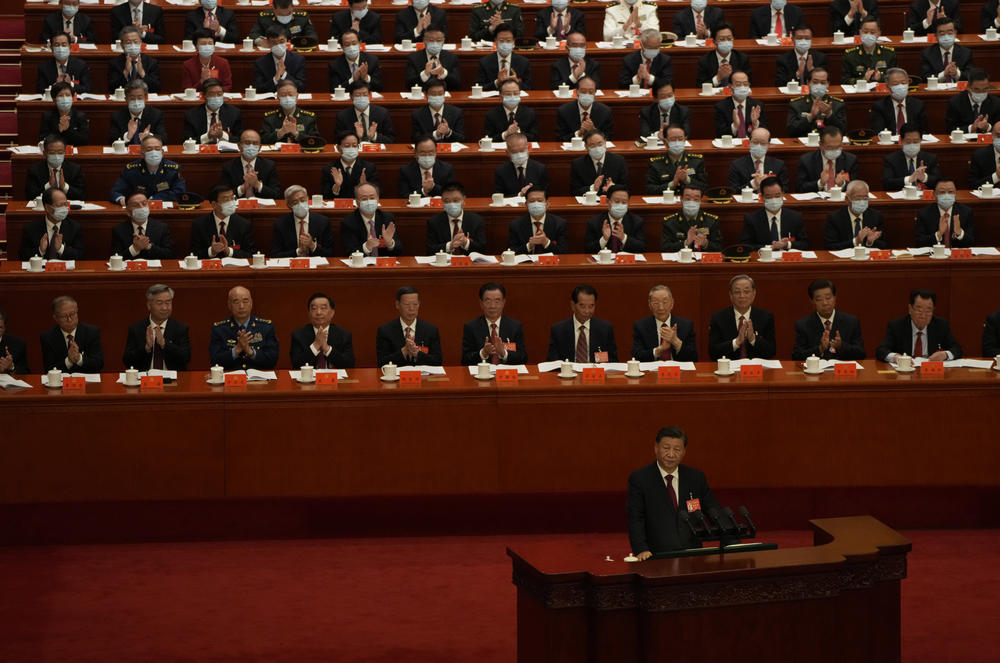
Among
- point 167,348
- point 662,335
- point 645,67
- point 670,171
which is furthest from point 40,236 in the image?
point 645,67

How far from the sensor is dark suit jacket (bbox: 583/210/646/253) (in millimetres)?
11219

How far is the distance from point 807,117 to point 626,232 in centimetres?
256

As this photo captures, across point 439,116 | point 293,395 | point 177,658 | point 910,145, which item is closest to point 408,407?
point 293,395

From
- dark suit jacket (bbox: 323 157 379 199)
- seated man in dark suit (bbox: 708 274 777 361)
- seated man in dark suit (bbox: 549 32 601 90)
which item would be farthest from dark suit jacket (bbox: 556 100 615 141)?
seated man in dark suit (bbox: 708 274 777 361)

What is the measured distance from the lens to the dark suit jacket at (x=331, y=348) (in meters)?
9.24

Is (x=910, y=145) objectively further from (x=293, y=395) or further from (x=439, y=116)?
(x=293, y=395)

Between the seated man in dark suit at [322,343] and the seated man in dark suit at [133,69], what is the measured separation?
486cm

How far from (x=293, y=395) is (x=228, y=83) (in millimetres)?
5927

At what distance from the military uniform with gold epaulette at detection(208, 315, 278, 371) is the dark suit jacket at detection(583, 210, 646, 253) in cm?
314

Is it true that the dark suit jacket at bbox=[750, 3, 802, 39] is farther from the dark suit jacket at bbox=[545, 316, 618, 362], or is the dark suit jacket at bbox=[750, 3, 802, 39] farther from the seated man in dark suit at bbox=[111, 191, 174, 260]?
the seated man in dark suit at bbox=[111, 191, 174, 260]

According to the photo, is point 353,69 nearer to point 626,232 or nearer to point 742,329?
point 626,232

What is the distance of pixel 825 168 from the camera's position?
11977 millimetres

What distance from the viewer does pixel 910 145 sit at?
1190 cm

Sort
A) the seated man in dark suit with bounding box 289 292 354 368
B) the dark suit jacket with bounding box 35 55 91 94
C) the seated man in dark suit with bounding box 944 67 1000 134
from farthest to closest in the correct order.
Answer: the dark suit jacket with bounding box 35 55 91 94, the seated man in dark suit with bounding box 944 67 1000 134, the seated man in dark suit with bounding box 289 292 354 368
